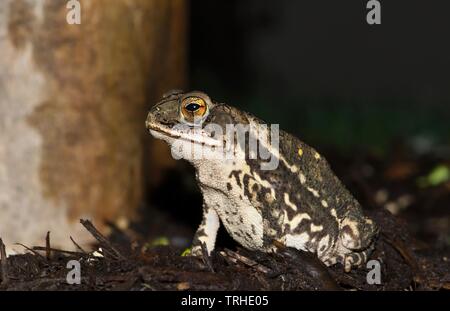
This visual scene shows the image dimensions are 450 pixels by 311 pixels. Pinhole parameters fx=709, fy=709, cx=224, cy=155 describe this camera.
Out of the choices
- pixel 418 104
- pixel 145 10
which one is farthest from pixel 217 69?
pixel 145 10

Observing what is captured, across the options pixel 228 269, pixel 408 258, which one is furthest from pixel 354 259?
pixel 228 269

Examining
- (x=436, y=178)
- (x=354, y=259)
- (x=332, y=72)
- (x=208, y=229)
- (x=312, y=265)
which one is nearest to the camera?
(x=312, y=265)

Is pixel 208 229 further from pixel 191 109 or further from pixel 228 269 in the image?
pixel 191 109

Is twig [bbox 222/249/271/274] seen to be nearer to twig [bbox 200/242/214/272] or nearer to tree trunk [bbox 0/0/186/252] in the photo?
twig [bbox 200/242/214/272]

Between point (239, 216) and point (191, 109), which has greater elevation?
point (191, 109)

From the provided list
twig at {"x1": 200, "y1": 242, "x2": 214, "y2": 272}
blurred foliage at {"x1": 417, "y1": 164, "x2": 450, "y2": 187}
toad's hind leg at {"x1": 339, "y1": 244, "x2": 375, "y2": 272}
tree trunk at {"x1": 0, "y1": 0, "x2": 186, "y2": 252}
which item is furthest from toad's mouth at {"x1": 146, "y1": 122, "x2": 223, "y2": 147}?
blurred foliage at {"x1": 417, "y1": 164, "x2": 450, "y2": 187}
